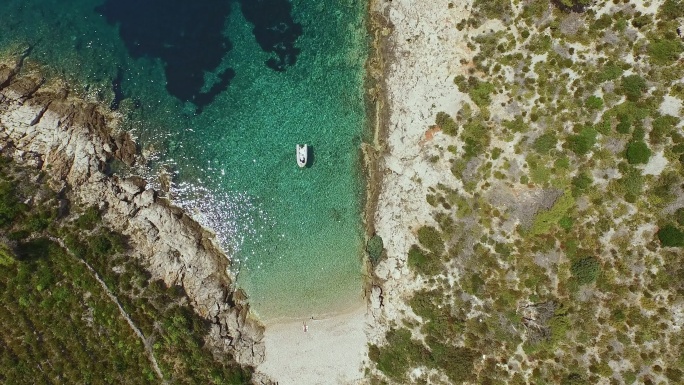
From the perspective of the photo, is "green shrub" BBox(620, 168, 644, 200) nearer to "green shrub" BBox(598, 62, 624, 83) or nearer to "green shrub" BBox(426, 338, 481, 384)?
"green shrub" BBox(598, 62, 624, 83)

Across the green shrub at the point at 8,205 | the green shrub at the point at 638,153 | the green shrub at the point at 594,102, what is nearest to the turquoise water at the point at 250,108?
the green shrub at the point at 8,205

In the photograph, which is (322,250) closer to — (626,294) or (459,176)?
(459,176)

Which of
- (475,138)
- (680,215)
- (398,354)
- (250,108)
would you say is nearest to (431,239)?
(475,138)

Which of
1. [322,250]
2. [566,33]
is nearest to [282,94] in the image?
[322,250]

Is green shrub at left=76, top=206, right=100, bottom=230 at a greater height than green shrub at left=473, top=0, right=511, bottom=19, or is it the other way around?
green shrub at left=473, top=0, right=511, bottom=19

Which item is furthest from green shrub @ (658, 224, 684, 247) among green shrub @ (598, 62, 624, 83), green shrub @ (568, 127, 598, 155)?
green shrub @ (598, 62, 624, 83)
